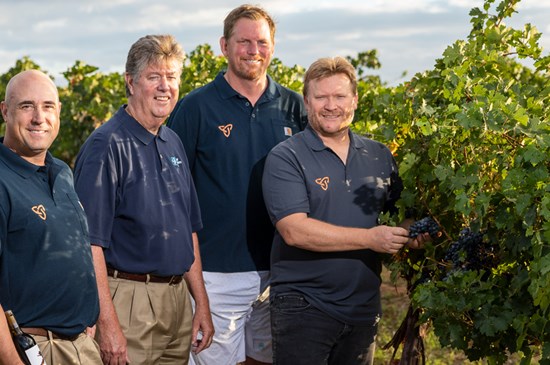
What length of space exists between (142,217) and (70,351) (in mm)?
901

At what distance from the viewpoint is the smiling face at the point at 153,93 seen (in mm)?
5062

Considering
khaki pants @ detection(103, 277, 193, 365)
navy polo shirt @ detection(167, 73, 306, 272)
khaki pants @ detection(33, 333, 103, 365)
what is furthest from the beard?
khaki pants @ detection(33, 333, 103, 365)

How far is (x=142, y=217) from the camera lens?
16.1 ft

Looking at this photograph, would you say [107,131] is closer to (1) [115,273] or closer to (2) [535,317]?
(1) [115,273]

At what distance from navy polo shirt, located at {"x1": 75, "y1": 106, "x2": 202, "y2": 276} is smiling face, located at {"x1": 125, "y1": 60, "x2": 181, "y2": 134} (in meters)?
0.06

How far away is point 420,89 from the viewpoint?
18.1ft

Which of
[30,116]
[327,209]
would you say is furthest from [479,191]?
[30,116]

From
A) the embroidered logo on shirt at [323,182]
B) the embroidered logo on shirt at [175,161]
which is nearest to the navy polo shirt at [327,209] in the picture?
the embroidered logo on shirt at [323,182]

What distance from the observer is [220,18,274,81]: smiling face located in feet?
19.4

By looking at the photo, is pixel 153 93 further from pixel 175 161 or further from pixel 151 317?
pixel 151 317

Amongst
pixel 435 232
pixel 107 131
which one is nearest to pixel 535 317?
pixel 435 232

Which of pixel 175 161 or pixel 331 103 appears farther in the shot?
pixel 175 161

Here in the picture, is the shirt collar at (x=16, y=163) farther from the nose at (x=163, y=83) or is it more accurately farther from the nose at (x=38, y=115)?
the nose at (x=163, y=83)

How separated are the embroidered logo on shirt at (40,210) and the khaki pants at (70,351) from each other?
20.3 inches
